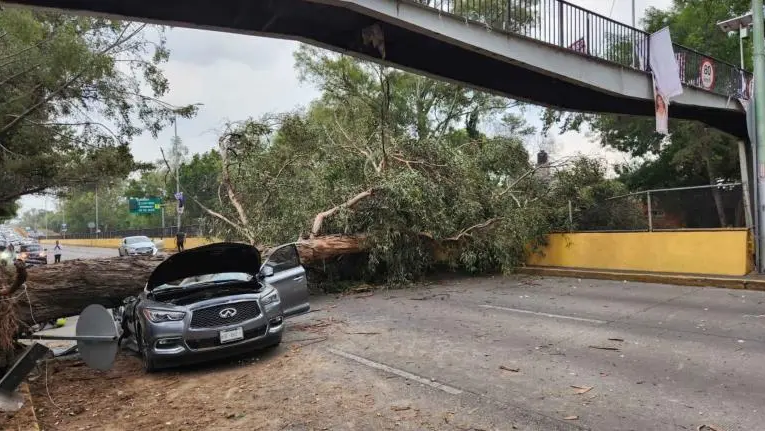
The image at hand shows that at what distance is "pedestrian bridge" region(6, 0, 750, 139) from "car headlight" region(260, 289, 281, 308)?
3.87m

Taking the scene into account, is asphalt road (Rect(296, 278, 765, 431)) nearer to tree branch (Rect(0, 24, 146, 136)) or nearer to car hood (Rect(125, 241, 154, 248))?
tree branch (Rect(0, 24, 146, 136))

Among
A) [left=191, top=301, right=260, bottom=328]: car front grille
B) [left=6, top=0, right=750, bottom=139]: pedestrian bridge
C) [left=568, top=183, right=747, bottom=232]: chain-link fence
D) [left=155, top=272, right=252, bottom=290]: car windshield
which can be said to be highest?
[left=6, top=0, right=750, bottom=139]: pedestrian bridge

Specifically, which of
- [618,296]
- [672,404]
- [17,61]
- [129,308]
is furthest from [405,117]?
[672,404]

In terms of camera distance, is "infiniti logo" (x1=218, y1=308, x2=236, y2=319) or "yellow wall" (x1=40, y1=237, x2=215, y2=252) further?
"yellow wall" (x1=40, y1=237, x2=215, y2=252)

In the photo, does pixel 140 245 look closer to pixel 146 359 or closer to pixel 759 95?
pixel 146 359

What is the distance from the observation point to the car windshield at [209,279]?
22.1ft

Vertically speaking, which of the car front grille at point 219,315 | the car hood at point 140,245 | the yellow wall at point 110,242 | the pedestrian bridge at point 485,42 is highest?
the pedestrian bridge at point 485,42

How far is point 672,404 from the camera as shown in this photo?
4.45 metres

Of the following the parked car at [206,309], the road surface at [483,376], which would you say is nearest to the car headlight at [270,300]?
the parked car at [206,309]

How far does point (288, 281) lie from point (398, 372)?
2885 millimetres


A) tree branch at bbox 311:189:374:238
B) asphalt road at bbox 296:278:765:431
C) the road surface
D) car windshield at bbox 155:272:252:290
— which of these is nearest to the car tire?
the road surface

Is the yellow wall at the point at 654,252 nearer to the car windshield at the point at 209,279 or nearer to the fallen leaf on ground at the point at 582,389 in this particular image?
the fallen leaf on ground at the point at 582,389

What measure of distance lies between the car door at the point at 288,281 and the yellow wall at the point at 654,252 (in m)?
8.32

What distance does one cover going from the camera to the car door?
779 cm
